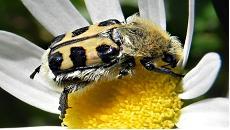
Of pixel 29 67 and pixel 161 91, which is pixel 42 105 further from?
pixel 161 91

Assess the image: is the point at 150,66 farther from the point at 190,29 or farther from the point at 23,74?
the point at 23,74

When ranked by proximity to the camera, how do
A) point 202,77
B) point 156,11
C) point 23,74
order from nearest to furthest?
A: 1. point 202,77
2. point 156,11
3. point 23,74

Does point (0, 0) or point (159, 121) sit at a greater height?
point (0, 0)

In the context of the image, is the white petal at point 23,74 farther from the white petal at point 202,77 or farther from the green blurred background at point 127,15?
the white petal at point 202,77

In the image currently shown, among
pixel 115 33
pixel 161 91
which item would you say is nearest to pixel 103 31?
pixel 115 33

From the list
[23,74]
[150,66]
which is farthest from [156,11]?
[23,74]

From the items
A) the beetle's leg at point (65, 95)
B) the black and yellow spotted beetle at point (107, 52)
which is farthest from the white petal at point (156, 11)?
the beetle's leg at point (65, 95)
